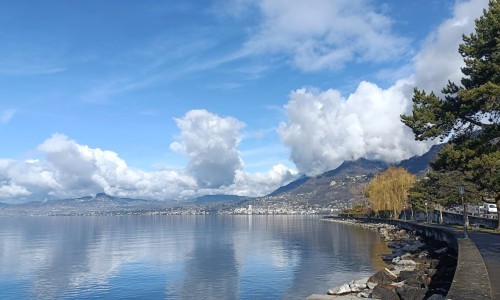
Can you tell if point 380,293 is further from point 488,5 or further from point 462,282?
point 488,5

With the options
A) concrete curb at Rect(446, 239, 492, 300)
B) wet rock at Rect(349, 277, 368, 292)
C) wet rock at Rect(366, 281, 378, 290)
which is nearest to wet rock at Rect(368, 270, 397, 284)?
wet rock at Rect(366, 281, 378, 290)

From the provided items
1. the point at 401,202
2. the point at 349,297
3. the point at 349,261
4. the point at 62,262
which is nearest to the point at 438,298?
the point at 349,297

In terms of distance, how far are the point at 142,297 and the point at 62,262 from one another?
3798 centimetres

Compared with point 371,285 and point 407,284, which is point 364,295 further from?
point 407,284

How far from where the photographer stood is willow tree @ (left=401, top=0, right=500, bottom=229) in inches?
1300

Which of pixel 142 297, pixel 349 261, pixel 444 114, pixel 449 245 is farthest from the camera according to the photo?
pixel 349 261

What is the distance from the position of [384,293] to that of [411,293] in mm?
3237

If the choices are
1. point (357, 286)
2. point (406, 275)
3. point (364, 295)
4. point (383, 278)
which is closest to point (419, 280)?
point (406, 275)

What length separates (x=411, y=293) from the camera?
2812cm

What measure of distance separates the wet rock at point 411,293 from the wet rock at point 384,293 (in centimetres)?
50

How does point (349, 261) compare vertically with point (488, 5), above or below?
below

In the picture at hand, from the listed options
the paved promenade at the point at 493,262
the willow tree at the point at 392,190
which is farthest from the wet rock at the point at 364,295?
the willow tree at the point at 392,190

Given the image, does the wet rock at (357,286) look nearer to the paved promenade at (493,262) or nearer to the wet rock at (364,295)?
the wet rock at (364,295)

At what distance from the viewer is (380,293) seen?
103 feet
